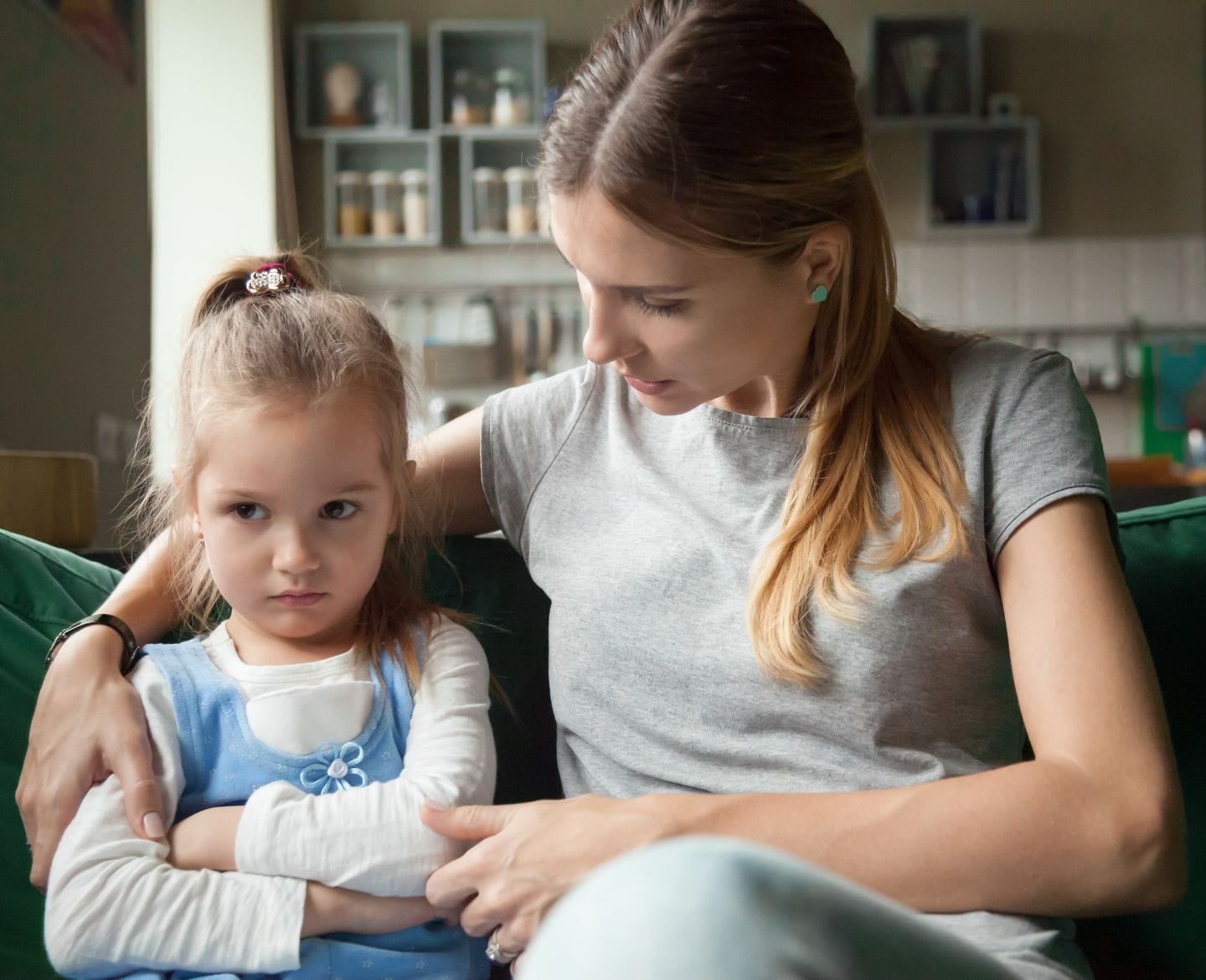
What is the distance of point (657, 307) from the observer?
1.07 metres

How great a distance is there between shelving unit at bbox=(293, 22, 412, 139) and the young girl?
4.30 m

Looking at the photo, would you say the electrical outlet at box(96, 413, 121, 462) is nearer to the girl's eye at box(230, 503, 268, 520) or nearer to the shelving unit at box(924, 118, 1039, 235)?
the girl's eye at box(230, 503, 268, 520)

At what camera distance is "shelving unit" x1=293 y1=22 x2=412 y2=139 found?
Answer: 518cm

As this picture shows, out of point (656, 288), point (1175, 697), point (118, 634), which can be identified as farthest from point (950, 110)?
point (118, 634)

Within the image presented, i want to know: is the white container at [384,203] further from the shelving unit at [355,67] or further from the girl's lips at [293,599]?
the girl's lips at [293,599]

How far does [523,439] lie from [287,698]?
1.29 feet

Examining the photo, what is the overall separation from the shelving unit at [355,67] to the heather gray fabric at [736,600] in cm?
430

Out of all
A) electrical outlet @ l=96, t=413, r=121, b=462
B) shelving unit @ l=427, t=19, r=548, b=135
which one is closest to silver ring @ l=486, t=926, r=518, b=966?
electrical outlet @ l=96, t=413, r=121, b=462

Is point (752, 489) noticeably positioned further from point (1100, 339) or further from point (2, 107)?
point (1100, 339)

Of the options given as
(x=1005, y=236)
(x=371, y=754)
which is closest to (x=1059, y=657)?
(x=371, y=754)

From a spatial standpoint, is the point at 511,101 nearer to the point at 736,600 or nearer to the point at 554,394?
the point at 554,394

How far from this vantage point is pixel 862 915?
0.55 metres

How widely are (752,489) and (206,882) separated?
0.59m

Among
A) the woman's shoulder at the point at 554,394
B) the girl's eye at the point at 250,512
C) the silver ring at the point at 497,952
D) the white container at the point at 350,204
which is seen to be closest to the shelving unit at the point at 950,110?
the white container at the point at 350,204
